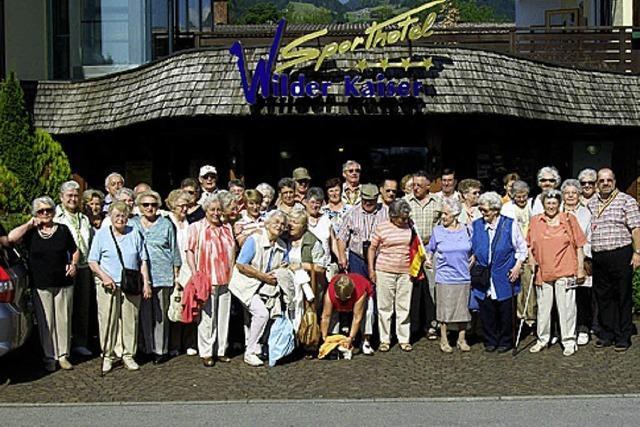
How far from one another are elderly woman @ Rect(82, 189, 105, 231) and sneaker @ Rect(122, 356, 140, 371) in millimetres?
1604

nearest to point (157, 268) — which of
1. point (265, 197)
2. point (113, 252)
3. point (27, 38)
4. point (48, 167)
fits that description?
point (113, 252)

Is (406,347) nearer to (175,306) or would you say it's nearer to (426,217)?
(426,217)

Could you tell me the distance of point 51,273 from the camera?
31.8ft

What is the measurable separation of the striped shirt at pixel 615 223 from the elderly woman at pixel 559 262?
32cm

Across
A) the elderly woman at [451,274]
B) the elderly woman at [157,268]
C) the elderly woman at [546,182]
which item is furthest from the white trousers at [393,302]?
the elderly woman at [157,268]

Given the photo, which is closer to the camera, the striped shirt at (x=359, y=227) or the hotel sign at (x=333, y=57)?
the striped shirt at (x=359, y=227)

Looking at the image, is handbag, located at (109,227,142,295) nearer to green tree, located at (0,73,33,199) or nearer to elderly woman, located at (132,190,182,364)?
elderly woman, located at (132,190,182,364)

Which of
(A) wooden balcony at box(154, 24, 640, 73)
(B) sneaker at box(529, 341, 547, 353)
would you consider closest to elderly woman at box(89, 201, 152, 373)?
(B) sneaker at box(529, 341, 547, 353)

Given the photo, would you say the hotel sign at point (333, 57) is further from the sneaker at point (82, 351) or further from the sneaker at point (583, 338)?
the sneaker at point (82, 351)

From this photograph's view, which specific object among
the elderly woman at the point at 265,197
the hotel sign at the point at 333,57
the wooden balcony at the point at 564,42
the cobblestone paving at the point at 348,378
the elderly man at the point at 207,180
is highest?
the wooden balcony at the point at 564,42

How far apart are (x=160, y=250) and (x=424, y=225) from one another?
124 inches

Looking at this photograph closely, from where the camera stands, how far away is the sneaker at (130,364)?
9.86 meters

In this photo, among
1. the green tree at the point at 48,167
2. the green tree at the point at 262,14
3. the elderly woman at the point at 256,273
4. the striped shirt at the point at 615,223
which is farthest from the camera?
the green tree at the point at 262,14

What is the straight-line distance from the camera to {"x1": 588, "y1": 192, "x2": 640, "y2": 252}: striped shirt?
1070 cm
